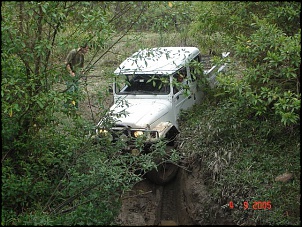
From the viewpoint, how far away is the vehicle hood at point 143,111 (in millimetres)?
8205

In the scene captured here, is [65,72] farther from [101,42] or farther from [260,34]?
[260,34]

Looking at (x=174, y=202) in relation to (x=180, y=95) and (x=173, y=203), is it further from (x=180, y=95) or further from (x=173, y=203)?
(x=180, y=95)

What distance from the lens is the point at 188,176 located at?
27.3ft

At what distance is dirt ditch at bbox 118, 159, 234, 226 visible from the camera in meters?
7.62

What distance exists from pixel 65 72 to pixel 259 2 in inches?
125

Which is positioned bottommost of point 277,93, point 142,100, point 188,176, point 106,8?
point 188,176

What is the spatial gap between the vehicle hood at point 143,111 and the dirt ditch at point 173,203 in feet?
3.62

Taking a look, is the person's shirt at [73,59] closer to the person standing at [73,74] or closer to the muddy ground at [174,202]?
the person standing at [73,74]

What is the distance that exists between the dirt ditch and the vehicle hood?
1.10 meters

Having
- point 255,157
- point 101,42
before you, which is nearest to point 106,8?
point 101,42
